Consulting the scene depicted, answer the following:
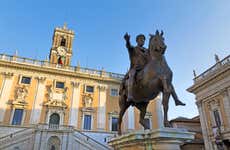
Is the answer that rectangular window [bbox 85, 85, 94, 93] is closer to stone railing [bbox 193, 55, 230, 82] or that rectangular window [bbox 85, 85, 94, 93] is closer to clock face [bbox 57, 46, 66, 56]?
clock face [bbox 57, 46, 66, 56]

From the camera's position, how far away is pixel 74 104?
25.6 meters

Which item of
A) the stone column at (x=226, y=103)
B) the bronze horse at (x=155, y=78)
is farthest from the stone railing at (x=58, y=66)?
the bronze horse at (x=155, y=78)

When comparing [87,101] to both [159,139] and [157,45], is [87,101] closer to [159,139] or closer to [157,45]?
[157,45]

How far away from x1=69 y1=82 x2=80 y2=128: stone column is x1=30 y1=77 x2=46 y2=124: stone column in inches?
150

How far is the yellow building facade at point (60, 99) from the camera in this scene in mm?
22812

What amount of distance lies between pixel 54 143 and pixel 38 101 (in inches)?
263

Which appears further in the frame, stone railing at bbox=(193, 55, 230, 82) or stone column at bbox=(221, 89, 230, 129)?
stone railing at bbox=(193, 55, 230, 82)

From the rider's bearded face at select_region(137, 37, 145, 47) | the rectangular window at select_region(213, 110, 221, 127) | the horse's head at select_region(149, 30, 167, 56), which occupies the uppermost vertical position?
the rectangular window at select_region(213, 110, 221, 127)

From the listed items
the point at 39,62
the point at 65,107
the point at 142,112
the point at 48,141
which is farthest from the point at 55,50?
the point at 142,112

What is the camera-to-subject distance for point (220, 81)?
1986 cm

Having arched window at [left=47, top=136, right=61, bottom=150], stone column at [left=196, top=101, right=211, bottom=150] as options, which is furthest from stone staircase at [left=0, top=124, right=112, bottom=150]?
stone column at [left=196, top=101, right=211, bottom=150]

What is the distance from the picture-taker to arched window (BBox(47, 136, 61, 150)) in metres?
19.6

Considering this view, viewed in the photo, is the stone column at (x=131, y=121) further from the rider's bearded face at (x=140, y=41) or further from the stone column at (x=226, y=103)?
the rider's bearded face at (x=140, y=41)

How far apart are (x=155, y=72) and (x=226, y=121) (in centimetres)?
1869
